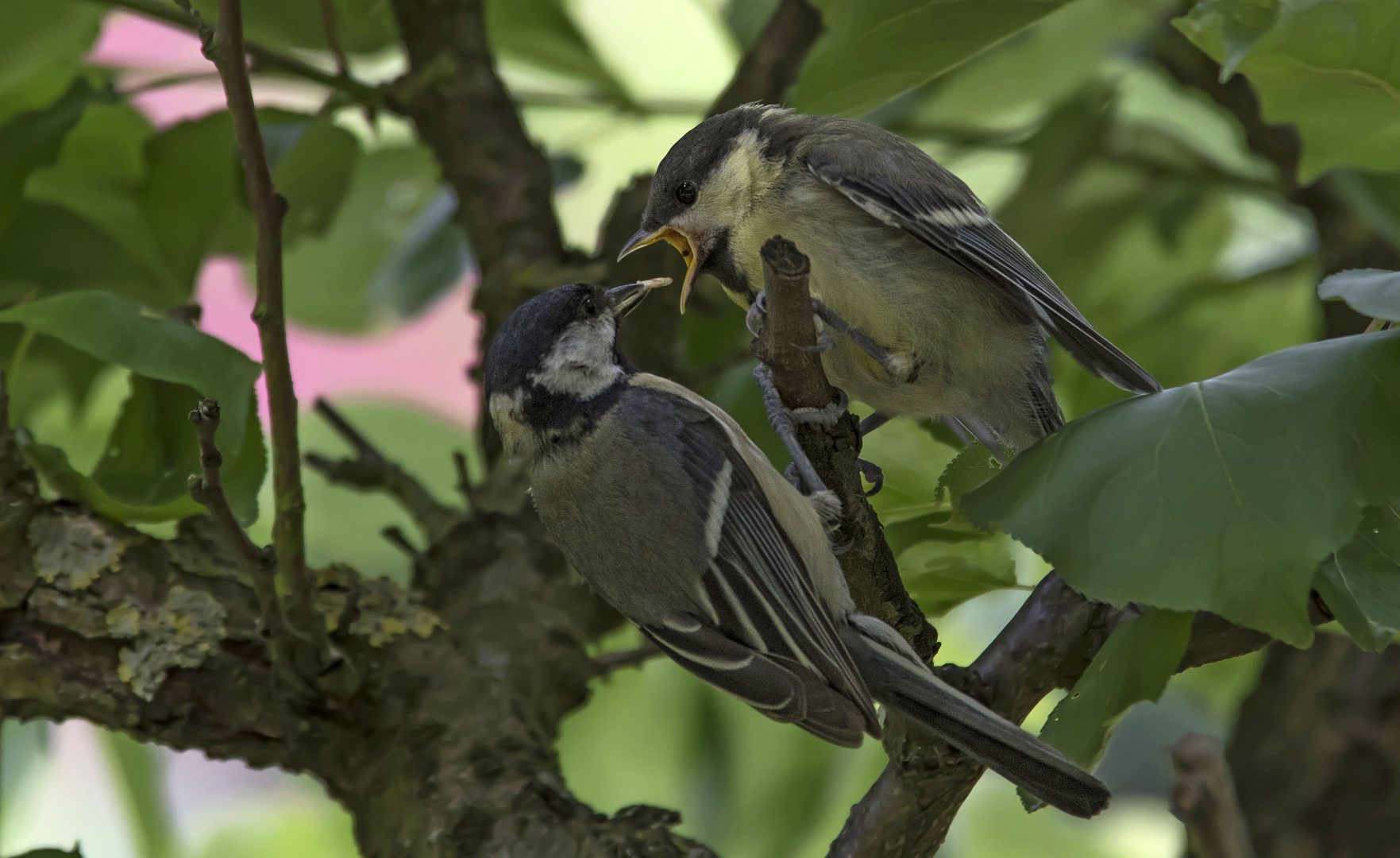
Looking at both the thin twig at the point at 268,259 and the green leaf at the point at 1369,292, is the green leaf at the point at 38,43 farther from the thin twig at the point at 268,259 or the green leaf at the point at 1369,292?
the green leaf at the point at 1369,292

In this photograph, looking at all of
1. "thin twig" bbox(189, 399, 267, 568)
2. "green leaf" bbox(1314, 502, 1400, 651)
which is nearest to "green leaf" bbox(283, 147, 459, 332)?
"thin twig" bbox(189, 399, 267, 568)

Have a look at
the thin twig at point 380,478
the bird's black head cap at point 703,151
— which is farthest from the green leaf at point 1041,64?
the thin twig at point 380,478

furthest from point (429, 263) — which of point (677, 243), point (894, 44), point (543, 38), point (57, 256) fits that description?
point (894, 44)

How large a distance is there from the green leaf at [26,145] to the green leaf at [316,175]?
152mm

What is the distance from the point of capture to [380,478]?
3.13 feet

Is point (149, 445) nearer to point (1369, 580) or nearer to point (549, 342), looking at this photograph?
point (549, 342)

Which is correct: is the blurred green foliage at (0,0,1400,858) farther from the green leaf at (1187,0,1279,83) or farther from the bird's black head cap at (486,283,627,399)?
the bird's black head cap at (486,283,627,399)

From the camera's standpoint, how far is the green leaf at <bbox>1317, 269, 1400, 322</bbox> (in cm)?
50

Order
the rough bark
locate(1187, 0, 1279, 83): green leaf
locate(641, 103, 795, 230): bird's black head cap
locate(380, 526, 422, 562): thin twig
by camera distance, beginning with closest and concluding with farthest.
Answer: locate(1187, 0, 1279, 83): green leaf → locate(641, 103, 795, 230): bird's black head cap → locate(380, 526, 422, 562): thin twig → the rough bark

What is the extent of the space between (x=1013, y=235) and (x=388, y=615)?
672 millimetres

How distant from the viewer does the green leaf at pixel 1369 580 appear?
1.68ft

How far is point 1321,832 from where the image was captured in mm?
1075

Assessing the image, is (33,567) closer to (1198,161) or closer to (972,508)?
(972,508)

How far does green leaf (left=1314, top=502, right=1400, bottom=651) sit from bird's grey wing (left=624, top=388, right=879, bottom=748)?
22 cm
